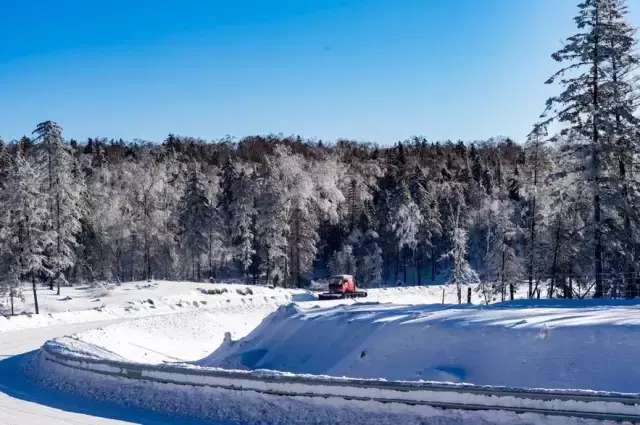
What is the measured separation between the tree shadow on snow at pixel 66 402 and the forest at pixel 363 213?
20.5 meters

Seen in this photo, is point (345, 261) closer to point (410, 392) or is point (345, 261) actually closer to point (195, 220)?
point (195, 220)

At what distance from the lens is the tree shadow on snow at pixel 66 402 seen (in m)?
12.5

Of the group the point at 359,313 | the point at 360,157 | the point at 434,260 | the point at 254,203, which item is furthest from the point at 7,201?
the point at 360,157

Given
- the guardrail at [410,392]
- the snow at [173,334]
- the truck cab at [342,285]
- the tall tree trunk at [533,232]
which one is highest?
the tall tree trunk at [533,232]

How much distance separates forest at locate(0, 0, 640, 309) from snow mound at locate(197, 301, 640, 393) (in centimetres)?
1309

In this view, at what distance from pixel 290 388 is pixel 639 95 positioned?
984 inches

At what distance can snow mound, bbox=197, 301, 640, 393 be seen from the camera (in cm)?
1223

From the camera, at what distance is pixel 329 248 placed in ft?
286

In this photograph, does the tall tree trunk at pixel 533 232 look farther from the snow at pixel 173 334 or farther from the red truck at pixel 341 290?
the snow at pixel 173 334

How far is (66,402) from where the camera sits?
48.5 ft

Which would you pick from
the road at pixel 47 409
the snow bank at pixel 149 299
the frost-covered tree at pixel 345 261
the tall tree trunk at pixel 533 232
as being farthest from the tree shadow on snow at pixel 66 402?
the frost-covered tree at pixel 345 261

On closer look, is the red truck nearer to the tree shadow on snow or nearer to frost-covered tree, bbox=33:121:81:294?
frost-covered tree, bbox=33:121:81:294

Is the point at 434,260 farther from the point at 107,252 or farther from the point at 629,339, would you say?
the point at 629,339

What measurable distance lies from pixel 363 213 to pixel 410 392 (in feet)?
245
